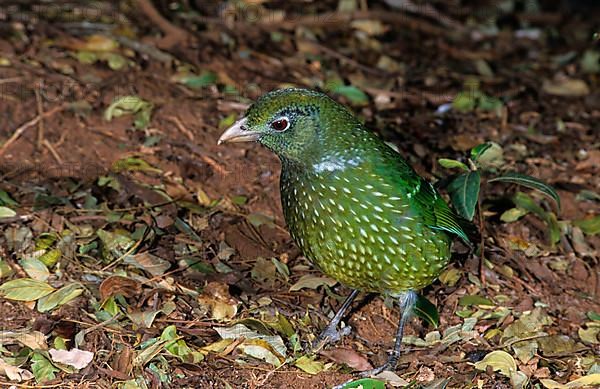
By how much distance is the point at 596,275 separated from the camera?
5426 mm

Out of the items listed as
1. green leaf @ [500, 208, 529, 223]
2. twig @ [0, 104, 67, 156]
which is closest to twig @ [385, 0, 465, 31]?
green leaf @ [500, 208, 529, 223]

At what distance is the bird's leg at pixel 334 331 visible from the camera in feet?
15.3

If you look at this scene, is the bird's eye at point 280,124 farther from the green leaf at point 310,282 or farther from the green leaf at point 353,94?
the green leaf at point 353,94

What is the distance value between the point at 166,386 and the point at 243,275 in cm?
94

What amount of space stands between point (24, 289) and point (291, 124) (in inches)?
57.2

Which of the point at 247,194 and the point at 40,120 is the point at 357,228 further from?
the point at 40,120

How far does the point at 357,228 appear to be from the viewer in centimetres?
435

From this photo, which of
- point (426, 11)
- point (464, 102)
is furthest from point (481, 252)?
point (426, 11)

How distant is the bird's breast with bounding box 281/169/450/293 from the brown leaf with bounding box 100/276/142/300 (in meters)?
0.84

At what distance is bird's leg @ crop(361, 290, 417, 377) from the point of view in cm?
452

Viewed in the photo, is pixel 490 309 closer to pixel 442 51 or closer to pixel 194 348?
pixel 194 348

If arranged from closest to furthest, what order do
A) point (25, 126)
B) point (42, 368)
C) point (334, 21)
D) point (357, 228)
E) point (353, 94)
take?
point (42, 368)
point (357, 228)
point (25, 126)
point (353, 94)
point (334, 21)

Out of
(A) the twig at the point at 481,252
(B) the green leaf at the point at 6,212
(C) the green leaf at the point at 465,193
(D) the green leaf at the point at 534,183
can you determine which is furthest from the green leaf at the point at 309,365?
(B) the green leaf at the point at 6,212

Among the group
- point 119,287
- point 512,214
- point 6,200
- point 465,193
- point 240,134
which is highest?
point 240,134
